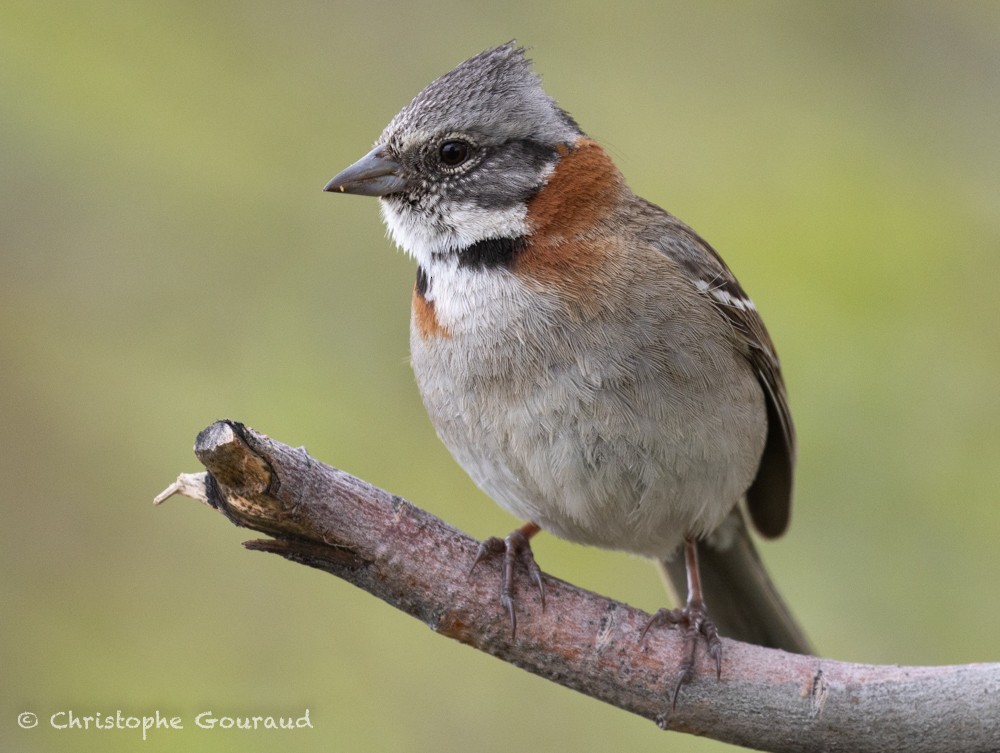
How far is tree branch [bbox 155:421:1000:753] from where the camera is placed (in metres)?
4.13

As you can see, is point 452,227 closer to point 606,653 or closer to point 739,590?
point 606,653

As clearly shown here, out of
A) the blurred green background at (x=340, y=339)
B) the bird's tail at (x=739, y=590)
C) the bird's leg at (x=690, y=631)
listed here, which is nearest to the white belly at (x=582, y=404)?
the bird's leg at (x=690, y=631)

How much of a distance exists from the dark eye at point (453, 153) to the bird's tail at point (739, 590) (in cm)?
222

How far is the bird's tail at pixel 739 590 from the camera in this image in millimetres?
5883

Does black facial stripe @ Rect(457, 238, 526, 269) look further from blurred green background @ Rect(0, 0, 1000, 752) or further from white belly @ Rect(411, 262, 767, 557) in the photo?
blurred green background @ Rect(0, 0, 1000, 752)

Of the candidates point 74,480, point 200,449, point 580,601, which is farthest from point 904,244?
point 74,480

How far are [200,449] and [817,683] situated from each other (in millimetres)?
2392

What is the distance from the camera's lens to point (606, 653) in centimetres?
455

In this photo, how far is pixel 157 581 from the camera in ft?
18.2

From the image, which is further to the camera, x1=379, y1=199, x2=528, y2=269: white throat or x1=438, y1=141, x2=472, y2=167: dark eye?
x1=438, y1=141, x2=472, y2=167: dark eye

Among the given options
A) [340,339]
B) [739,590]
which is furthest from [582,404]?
[739,590]

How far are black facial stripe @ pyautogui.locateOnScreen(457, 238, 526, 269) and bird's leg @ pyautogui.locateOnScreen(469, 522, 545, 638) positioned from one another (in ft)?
3.55

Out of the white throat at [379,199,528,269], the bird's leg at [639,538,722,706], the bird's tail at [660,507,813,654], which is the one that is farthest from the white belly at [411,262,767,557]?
the bird's tail at [660,507,813,654]

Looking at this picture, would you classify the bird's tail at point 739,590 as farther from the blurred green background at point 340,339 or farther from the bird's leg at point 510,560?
the bird's leg at point 510,560
